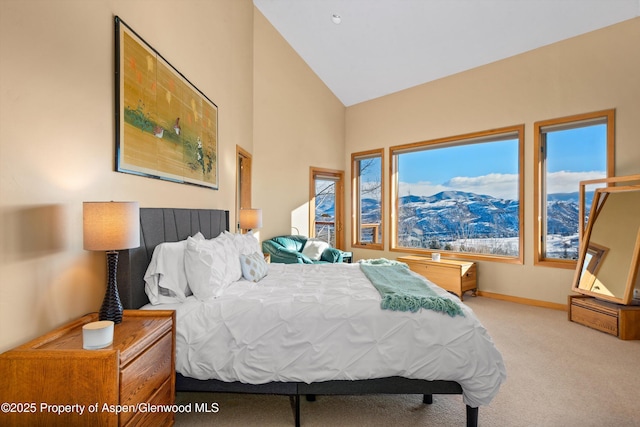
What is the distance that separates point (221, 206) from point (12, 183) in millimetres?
2450

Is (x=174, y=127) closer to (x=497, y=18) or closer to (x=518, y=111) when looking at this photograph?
(x=497, y=18)

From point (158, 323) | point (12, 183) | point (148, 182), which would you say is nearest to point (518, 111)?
point (148, 182)

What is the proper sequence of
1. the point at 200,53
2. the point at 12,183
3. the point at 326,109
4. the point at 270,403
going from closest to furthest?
the point at 12,183 → the point at 270,403 → the point at 200,53 → the point at 326,109

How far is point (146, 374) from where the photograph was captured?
1.48 metres

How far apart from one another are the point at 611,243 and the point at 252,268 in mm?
3868

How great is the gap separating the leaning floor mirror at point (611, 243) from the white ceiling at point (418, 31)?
1.94 m

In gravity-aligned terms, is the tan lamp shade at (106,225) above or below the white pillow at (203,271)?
above

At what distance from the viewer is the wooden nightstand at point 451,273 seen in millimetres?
4547

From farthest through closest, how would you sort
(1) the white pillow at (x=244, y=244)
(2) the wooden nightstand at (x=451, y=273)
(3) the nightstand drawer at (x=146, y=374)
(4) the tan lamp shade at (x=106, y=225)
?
(2) the wooden nightstand at (x=451, y=273), (1) the white pillow at (x=244, y=244), (4) the tan lamp shade at (x=106, y=225), (3) the nightstand drawer at (x=146, y=374)

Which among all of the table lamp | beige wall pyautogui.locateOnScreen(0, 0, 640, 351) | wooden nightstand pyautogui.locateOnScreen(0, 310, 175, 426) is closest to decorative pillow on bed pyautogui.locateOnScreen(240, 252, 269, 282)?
beige wall pyautogui.locateOnScreen(0, 0, 640, 351)

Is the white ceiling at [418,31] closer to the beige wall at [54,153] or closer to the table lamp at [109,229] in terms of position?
the beige wall at [54,153]

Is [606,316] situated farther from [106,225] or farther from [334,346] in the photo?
[106,225]

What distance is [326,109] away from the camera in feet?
20.6

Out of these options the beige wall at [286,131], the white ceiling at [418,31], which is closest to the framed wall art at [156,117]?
the beige wall at [286,131]
